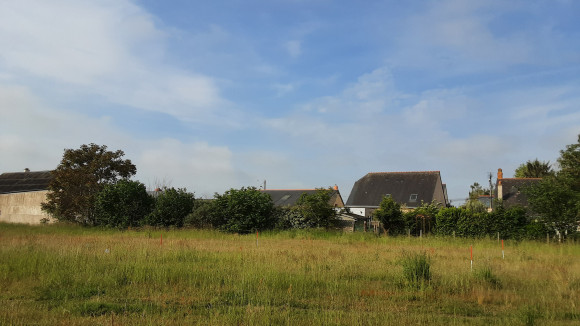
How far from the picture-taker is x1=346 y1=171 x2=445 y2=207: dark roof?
155 feet

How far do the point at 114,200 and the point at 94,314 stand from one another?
82.3 feet

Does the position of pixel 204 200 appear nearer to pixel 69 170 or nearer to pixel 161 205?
pixel 161 205

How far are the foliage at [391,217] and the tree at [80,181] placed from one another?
20383 mm

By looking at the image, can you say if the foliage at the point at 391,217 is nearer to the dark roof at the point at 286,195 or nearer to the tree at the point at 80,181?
the tree at the point at 80,181

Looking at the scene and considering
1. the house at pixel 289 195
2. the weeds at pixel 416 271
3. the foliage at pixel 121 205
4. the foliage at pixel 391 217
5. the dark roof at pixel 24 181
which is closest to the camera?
the weeds at pixel 416 271

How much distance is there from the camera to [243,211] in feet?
86.9

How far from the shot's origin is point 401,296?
8188mm

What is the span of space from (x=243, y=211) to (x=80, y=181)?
46.9ft

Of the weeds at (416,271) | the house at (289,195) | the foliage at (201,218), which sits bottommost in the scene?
the weeds at (416,271)

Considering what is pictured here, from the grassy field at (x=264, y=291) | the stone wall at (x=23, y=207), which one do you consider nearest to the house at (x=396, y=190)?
the stone wall at (x=23, y=207)

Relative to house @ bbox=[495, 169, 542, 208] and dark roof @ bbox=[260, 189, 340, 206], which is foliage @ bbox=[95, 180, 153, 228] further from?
house @ bbox=[495, 169, 542, 208]

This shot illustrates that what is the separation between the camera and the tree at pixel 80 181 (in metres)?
31.8

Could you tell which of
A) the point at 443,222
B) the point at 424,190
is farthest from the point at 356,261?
the point at 424,190

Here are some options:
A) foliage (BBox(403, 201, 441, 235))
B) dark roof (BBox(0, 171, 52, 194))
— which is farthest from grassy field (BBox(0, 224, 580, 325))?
dark roof (BBox(0, 171, 52, 194))
